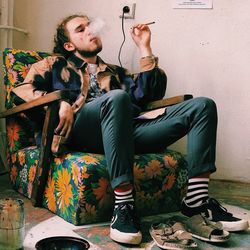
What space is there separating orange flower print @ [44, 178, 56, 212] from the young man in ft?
0.62

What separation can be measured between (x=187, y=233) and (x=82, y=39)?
108cm

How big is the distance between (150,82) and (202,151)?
514mm

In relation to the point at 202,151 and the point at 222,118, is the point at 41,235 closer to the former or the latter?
the point at 202,151

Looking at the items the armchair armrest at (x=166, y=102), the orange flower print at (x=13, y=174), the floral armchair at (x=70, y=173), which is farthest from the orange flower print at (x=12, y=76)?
the armchair armrest at (x=166, y=102)

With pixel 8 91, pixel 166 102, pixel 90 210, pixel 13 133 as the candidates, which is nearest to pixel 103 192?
pixel 90 210

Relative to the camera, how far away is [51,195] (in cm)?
172

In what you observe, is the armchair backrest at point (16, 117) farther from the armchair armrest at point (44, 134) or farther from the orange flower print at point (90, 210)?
the orange flower print at point (90, 210)

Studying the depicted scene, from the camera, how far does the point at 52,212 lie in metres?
1.72

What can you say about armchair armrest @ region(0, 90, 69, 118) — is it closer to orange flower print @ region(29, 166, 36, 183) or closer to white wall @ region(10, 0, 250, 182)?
orange flower print @ region(29, 166, 36, 183)

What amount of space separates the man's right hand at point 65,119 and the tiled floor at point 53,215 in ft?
1.18

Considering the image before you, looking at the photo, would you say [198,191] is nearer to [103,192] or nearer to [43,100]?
[103,192]

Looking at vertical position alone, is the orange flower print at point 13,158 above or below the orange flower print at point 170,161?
below

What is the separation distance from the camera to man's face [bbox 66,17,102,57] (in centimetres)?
199

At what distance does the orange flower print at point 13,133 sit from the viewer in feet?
6.48
